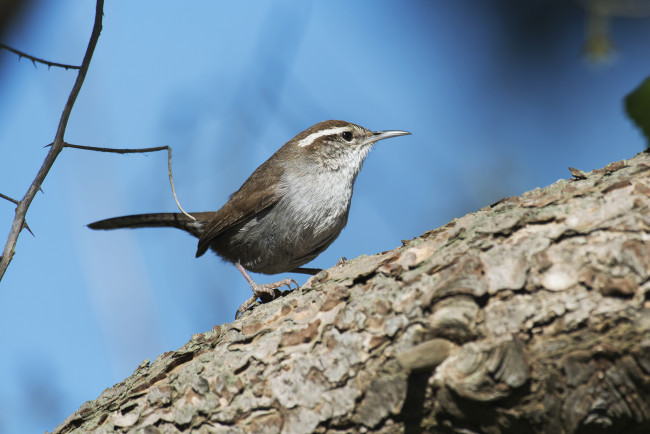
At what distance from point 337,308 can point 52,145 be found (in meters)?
1.57

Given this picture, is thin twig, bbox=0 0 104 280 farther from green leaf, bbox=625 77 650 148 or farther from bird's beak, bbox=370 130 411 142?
bird's beak, bbox=370 130 411 142

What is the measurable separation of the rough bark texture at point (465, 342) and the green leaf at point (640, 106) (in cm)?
56

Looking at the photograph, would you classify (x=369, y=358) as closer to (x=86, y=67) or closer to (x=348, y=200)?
(x=86, y=67)

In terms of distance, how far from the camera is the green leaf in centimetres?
192

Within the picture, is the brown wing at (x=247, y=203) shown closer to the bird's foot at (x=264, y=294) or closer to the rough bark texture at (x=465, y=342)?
the bird's foot at (x=264, y=294)

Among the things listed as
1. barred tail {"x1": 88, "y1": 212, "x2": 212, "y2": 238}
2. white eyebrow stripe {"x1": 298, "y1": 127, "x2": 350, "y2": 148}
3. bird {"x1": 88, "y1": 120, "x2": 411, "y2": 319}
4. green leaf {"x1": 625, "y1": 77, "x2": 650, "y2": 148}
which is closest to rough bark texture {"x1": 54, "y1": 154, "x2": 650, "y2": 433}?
green leaf {"x1": 625, "y1": 77, "x2": 650, "y2": 148}

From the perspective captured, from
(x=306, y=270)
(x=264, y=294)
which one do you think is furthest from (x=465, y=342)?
(x=306, y=270)

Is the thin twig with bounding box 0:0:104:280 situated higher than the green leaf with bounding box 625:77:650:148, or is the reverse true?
the thin twig with bounding box 0:0:104:280

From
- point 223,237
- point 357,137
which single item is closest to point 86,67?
point 223,237

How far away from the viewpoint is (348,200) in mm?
5512

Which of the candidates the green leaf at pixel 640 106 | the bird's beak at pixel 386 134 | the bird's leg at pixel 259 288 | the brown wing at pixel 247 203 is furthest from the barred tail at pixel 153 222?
the green leaf at pixel 640 106

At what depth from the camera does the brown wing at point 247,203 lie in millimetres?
5379

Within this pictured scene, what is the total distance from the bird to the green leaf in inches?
137

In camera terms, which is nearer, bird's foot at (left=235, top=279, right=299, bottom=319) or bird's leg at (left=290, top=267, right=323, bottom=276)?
bird's foot at (left=235, top=279, right=299, bottom=319)
